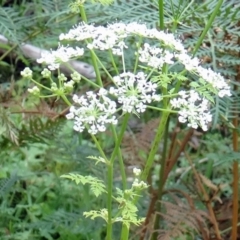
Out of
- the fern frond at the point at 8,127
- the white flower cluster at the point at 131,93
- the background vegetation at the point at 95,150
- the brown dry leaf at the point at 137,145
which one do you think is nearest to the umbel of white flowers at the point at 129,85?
the white flower cluster at the point at 131,93

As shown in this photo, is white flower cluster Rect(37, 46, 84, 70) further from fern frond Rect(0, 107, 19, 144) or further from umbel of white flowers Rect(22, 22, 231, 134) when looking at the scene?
fern frond Rect(0, 107, 19, 144)

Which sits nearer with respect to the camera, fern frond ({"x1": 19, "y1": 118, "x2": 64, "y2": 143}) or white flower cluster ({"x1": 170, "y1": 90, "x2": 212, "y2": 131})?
white flower cluster ({"x1": 170, "y1": 90, "x2": 212, "y2": 131})

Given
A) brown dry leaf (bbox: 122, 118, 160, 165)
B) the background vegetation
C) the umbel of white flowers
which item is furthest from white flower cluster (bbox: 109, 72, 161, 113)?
brown dry leaf (bbox: 122, 118, 160, 165)

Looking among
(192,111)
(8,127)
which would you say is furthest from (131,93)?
(8,127)

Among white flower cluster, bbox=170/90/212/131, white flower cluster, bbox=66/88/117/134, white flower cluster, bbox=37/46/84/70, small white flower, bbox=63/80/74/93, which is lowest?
white flower cluster, bbox=66/88/117/134

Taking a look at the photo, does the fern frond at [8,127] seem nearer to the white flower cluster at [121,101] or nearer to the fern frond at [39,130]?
the fern frond at [39,130]

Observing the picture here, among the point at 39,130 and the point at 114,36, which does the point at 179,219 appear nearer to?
the point at 39,130
